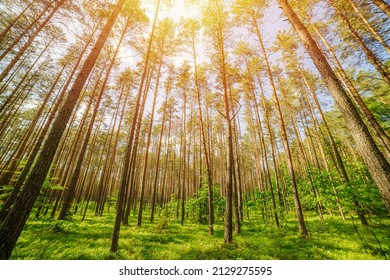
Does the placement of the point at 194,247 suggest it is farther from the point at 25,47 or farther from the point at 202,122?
the point at 25,47

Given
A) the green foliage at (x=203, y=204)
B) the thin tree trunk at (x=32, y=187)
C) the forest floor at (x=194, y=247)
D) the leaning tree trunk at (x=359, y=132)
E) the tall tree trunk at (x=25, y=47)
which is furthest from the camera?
the green foliage at (x=203, y=204)

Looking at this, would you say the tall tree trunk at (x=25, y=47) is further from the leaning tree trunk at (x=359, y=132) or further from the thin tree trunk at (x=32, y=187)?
the leaning tree trunk at (x=359, y=132)

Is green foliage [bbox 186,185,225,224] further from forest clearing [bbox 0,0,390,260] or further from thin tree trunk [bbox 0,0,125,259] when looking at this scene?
thin tree trunk [bbox 0,0,125,259]

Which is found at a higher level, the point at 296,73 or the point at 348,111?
the point at 296,73

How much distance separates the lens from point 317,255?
5855 mm

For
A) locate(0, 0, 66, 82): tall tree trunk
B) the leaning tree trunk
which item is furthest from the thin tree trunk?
locate(0, 0, 66, 82): tall tree trunk

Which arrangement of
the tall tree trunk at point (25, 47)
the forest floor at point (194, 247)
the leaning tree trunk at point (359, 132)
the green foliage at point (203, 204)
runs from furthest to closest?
the green foliage at point (203, 204) → the tall tree trunk at point (25, 47) → the forest floor at point (194, 247) → the leaning tree trunk at point (359, 132)

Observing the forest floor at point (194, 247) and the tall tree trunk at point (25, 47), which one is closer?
the forest floor at point (194, 247)

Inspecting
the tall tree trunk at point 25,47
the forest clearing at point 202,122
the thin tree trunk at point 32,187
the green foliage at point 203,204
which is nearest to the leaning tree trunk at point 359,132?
the forest clearing at point 202,122

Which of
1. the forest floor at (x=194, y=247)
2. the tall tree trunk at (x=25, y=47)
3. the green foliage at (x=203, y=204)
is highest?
the tall tree trunk at (x=25, y=47)

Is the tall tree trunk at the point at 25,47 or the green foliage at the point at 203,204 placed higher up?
the tall tree trunk at the point at 25,47

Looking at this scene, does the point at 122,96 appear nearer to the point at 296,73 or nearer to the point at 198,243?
the point at 198,243
